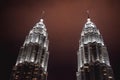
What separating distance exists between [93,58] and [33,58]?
12.2 metres

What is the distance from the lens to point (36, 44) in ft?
184

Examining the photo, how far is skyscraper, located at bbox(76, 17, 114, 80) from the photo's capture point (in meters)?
47.1

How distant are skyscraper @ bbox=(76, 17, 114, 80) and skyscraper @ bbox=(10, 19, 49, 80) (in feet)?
23.8

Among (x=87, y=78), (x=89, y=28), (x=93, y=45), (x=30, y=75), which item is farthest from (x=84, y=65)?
(x=89, y=28)

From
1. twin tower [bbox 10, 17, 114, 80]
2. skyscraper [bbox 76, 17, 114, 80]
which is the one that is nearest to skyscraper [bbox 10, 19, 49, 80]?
twin tower [bbox 10, 17, 114, 80]

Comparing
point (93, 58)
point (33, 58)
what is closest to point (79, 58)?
point (93, 58)

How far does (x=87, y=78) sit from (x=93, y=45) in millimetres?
10818

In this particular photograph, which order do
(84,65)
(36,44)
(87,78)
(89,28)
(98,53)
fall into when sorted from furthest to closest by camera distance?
(89,28), (36,44), (98,53), (84,65), (87,78)

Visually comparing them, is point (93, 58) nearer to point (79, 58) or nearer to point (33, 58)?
point (79, 58)

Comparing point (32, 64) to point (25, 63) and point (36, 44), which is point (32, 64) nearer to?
point (25, 63)

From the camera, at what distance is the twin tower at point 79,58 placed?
4759cm

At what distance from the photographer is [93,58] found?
50688 millimetres

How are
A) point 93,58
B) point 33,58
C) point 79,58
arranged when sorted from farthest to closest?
point 79,58
point 33,58
point 93,58

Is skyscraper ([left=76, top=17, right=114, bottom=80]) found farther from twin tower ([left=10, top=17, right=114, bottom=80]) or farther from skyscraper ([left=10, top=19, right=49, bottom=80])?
skyscraper ([left=10, top=19, right=49, bottom=80])
